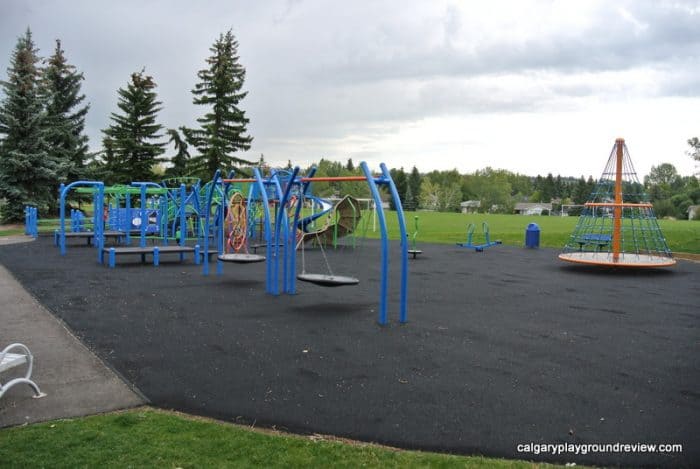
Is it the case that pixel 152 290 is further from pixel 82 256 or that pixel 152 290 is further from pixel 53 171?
pixel 53 171

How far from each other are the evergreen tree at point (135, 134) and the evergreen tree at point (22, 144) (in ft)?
24.9

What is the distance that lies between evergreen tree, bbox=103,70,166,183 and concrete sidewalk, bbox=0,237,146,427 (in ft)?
103

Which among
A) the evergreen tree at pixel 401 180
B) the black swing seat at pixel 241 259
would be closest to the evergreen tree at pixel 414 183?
the evergreen tree at pixel 401 180

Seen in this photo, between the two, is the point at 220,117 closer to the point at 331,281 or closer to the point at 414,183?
the point at 331,281

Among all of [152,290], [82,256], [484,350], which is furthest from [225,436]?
[82,256]

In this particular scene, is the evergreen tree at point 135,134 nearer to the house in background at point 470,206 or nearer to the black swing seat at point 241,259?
the black swing seat at point 241,259

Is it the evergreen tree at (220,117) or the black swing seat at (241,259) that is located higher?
the evergreen tree at (220,117)

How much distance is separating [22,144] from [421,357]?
1143 inches

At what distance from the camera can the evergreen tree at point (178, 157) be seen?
132 feet

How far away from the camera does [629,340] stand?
6727 mm

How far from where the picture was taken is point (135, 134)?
37250 mm

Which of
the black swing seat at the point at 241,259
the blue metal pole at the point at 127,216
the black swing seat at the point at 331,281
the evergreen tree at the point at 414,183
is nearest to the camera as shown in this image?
the black swing seat at the point at 331,281

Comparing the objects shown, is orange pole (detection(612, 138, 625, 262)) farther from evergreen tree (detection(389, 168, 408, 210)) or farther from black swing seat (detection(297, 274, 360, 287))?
evergreen tree (detection(389, 168, 408, 210))

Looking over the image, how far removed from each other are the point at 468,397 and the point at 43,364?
13.4 ft
